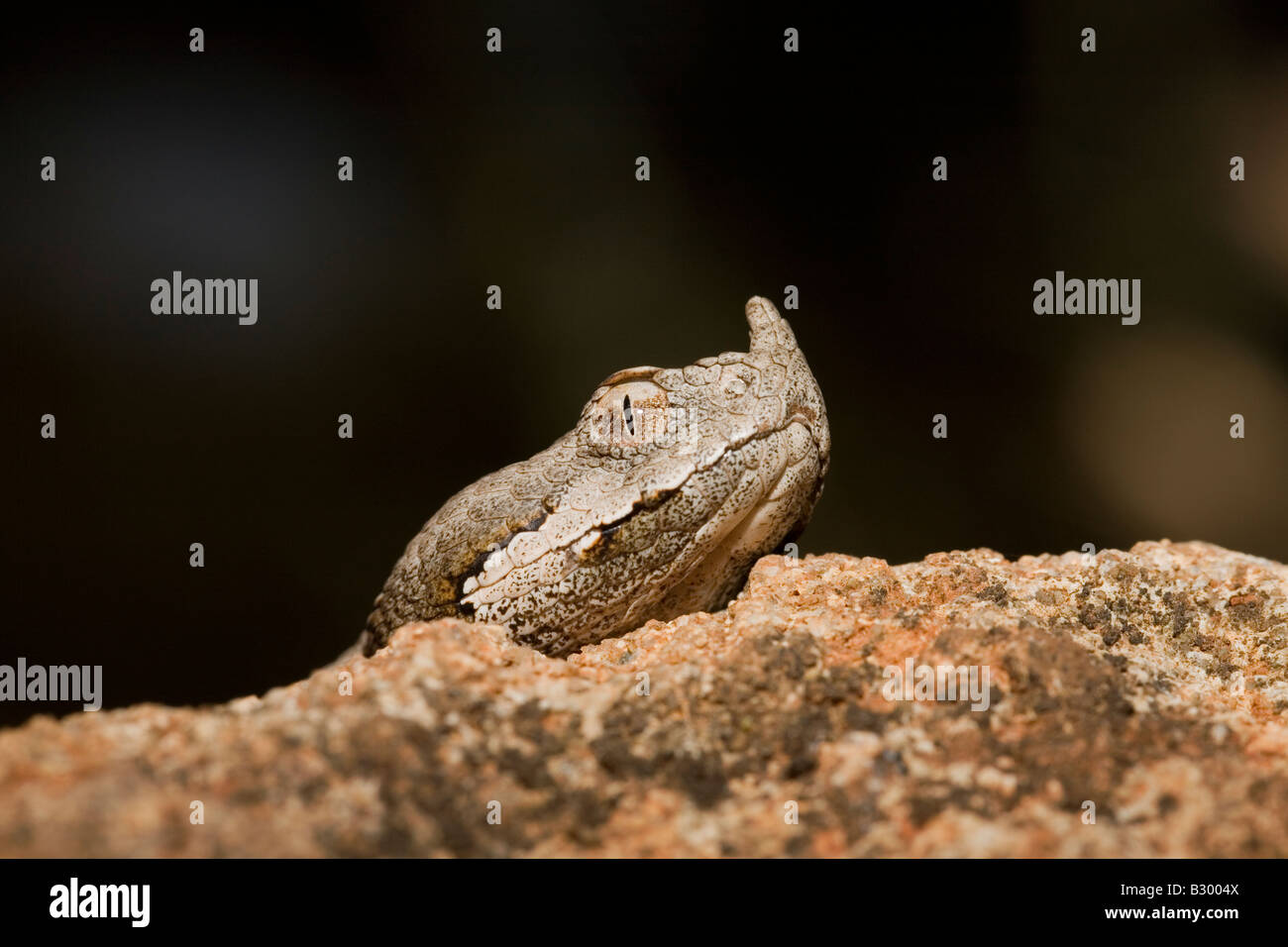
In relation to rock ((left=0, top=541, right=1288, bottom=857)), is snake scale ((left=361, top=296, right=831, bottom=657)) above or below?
above

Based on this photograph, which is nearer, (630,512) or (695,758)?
(695,758)

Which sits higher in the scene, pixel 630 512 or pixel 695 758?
pixel 630 512

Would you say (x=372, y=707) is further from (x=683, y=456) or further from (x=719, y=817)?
(x=683, y=456)

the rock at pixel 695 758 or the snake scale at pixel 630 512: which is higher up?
the snake scale at pixel 630 512

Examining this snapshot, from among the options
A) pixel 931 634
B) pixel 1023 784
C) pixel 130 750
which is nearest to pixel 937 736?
pixel 1023 784
